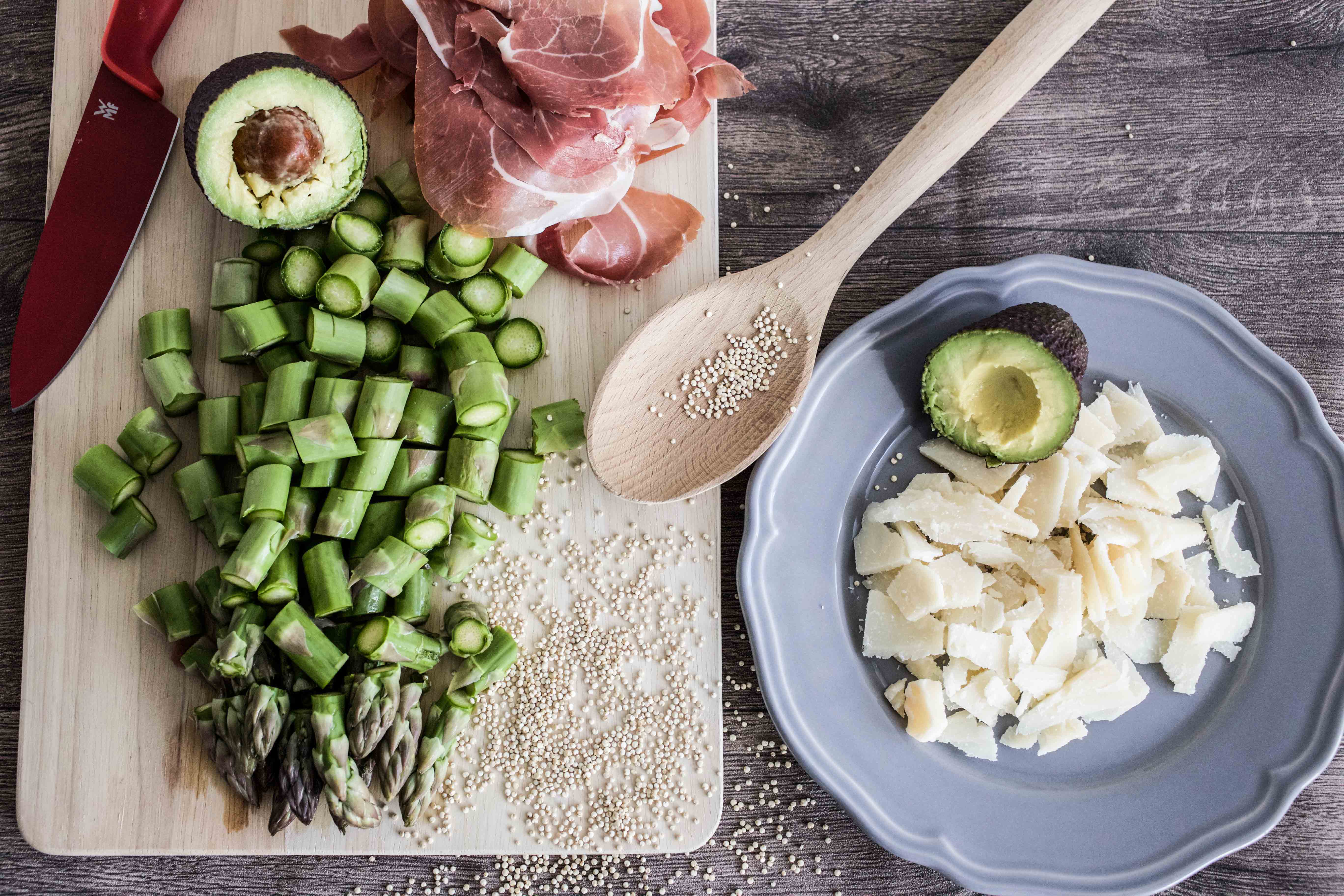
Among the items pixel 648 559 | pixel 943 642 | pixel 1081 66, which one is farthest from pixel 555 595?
pixel 1081 66

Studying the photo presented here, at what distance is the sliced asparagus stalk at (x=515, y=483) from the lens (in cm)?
142

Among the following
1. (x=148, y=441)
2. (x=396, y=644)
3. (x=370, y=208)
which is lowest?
(x=396, y=644)

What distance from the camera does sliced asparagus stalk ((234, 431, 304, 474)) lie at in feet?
4.46

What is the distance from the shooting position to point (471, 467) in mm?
1395

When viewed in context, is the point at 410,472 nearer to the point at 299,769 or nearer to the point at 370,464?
the point at 370,464

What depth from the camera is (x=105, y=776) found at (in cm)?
142

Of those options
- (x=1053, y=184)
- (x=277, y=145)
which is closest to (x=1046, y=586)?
(x=1053, y=184)

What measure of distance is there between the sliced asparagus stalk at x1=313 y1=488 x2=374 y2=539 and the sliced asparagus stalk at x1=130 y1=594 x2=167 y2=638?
0.95 feet

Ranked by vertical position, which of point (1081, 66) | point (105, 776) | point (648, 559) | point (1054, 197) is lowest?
point (105, 776)

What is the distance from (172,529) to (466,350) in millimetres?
582

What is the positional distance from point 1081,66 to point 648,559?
1254 millimetres

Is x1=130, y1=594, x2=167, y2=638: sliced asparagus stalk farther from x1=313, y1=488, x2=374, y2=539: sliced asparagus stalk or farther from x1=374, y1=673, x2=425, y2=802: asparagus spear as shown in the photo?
x1=374, y1=673, x2=425, y2=802: asparagus spear

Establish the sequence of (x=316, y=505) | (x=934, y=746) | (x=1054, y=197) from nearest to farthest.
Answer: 1. (x=316, y=505)
2. (x=934, y=746)
3. (x=1054, y=197)

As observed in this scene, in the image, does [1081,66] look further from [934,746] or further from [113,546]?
[113,546]
